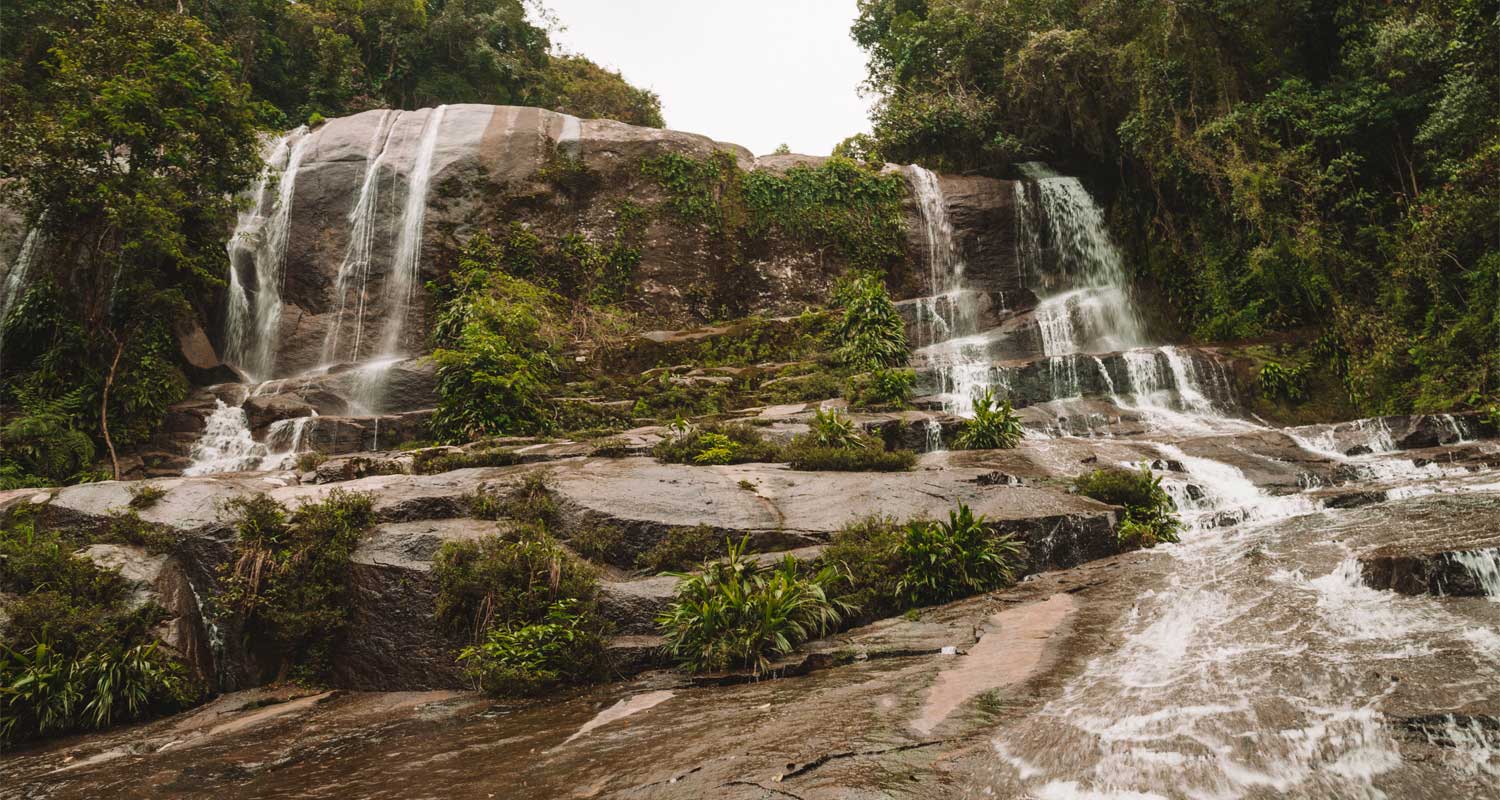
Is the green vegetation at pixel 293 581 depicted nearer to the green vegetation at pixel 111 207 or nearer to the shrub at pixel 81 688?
the shrub at pixel 81 688

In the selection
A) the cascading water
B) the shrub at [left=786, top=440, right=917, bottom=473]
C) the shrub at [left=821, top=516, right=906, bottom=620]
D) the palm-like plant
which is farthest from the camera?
the cascading water

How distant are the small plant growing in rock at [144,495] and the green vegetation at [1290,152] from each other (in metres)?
18.0

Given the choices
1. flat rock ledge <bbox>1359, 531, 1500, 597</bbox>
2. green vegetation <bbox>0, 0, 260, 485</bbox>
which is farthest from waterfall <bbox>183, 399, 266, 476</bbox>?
flat rock ledge <bbox>1359, 531, 1500, 597</bbox>

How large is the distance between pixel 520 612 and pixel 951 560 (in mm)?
3992

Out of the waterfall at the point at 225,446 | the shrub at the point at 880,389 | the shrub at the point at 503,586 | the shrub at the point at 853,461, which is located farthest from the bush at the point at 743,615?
the waterfall at the point at 225,446

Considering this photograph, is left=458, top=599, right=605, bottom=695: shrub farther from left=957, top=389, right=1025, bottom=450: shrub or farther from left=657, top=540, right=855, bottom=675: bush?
left=957, top=389, right=1025, bottom=450: shrub

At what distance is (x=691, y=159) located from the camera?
20.9m

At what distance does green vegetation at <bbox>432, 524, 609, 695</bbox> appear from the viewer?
6.22 m

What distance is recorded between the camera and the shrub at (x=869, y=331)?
1558cm

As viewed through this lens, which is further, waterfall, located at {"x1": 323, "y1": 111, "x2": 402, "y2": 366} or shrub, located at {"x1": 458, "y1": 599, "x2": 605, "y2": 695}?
waterfall, located at {"x1": 323, "y1": 111, "x2": 402, "y2": 366}

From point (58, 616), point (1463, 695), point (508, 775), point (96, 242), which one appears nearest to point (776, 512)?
point (508, 775)

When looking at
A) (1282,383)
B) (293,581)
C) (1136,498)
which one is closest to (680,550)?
(293,581)

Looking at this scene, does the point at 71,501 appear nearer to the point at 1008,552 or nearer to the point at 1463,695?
the point at 1008,552

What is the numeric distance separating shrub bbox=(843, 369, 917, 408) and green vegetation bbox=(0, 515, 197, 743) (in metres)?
9.79
